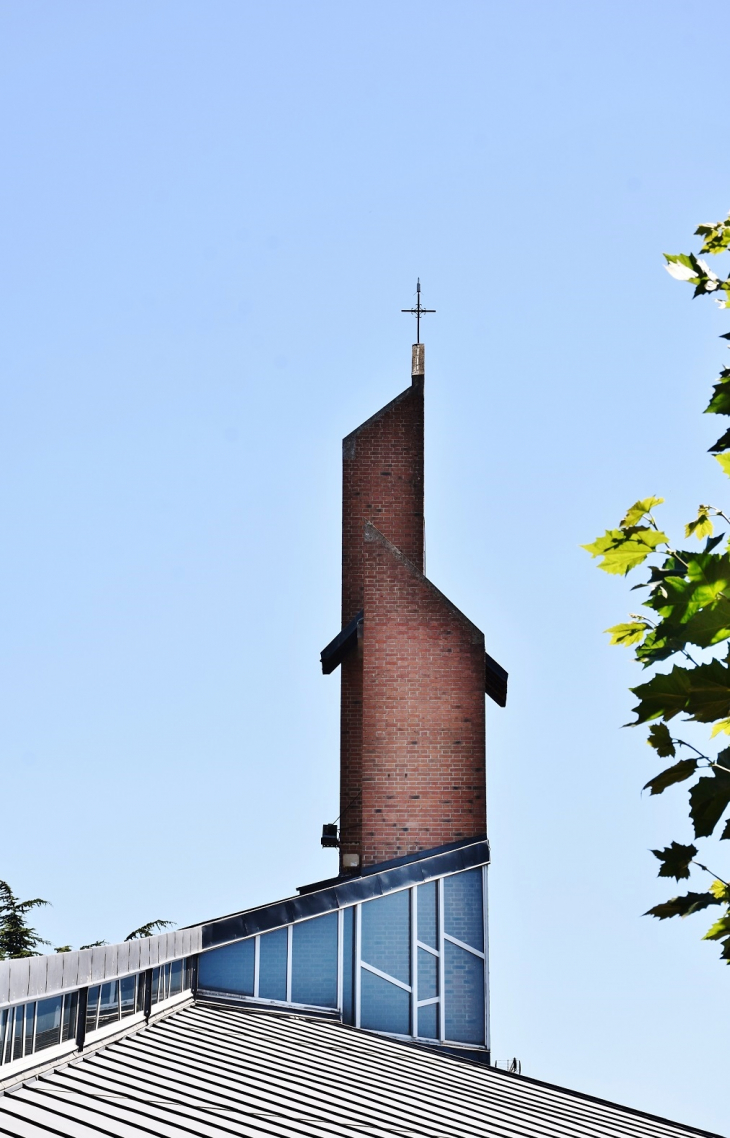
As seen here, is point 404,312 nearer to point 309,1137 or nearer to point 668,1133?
point 668,1133

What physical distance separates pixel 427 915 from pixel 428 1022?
4.93ft

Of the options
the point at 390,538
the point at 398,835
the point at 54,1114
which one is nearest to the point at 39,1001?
the point at 54,1114

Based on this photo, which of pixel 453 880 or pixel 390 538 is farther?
pixel 390 538

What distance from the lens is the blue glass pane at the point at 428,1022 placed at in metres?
18.2

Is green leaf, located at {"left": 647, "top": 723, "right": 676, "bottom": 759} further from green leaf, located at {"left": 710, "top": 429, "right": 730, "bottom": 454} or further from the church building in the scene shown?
the church building

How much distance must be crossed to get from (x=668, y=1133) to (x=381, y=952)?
195 inches

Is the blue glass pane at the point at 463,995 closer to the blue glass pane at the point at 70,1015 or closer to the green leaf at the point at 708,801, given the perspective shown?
the blue glass pane at the point at 70,1015

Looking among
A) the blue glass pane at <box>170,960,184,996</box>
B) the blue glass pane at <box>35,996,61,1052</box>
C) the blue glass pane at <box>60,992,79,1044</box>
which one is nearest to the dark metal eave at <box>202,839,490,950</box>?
the blue glass pane at <box>170,960,184,996</box>

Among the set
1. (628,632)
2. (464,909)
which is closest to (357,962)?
(464,909)

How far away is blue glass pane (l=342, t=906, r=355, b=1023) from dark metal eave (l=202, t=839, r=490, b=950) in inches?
10.5

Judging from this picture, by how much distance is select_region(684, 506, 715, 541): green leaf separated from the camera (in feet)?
16.1

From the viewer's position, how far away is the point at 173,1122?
10.4 meters

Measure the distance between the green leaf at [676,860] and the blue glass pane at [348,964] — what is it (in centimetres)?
1475

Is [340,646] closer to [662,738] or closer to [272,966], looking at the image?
[272,966]
